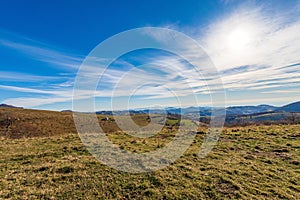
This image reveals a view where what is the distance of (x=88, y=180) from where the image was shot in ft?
27.1

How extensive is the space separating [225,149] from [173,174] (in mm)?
7166

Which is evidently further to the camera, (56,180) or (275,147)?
(275,147)

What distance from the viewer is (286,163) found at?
1178 cm

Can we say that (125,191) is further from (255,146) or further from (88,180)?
(255,146)

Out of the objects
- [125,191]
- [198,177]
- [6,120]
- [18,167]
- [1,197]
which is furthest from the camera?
[6,120]

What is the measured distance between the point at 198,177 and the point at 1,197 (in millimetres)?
7754

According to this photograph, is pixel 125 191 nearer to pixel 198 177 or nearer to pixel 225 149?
pixel 198 177

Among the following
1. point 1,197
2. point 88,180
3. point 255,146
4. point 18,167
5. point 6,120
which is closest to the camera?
point 1,197

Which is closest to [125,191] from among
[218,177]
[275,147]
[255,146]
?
[218,177]

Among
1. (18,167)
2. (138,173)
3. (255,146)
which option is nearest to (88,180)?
(138,173)

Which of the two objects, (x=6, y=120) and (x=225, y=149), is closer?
(x=225, y=149)

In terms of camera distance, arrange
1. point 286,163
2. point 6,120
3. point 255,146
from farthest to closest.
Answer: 1. point 6,120
2. point 255,146
3. point 286,163

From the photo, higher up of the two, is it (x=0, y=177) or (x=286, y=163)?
(x=0, y=177)

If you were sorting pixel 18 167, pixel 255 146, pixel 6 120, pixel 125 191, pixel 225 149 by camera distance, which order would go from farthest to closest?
pixel 6 120 → pixel 255 146 → pixel 225 149 → pixel 18 167 → pixel 125 191
